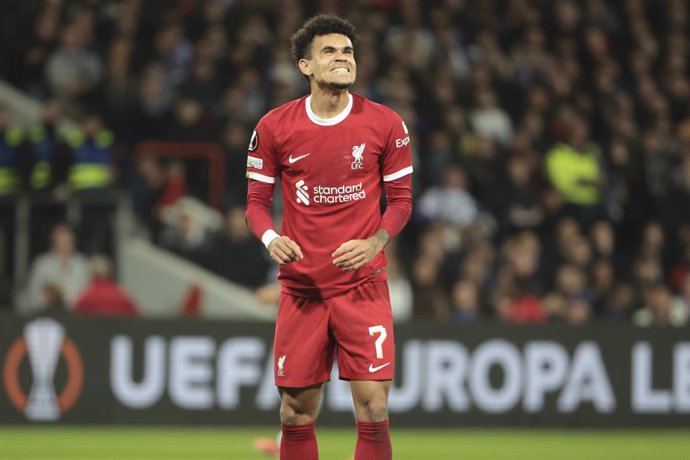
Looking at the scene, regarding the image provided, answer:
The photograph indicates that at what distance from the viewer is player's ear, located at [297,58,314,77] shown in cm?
657

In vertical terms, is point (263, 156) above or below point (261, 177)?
above

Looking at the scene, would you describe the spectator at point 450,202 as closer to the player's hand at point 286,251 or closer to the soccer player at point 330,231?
the soccer player at point 330,231

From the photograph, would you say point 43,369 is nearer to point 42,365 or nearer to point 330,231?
point 42,365

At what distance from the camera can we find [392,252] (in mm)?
13422

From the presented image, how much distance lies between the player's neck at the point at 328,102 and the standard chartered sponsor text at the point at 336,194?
0.36 metres

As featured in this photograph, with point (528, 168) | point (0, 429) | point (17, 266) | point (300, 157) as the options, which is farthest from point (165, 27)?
point (300, 157)

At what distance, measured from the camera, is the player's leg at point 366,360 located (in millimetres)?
6383

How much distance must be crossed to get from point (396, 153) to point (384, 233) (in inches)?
17.1

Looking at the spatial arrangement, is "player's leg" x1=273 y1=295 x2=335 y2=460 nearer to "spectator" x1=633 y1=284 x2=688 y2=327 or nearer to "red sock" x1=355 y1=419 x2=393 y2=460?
"red sock" x1=355 y1=419 x2=393 y2=460

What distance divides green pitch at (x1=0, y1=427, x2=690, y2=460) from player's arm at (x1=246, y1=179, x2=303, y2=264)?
3972 millimetres

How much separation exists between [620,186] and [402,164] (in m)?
10.0

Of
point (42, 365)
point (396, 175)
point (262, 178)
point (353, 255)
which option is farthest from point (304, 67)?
point (42, 365)

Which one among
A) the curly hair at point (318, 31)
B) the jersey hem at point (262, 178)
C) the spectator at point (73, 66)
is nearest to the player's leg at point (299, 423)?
the jersey hem at point (262, 178)

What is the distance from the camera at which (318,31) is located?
6.52 meters
